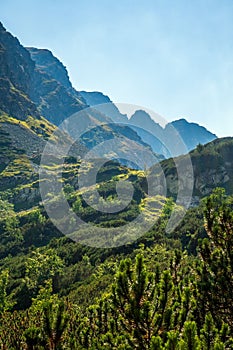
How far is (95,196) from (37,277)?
172ft

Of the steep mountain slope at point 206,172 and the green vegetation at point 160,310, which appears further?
the steep mountain slope at point 206,172

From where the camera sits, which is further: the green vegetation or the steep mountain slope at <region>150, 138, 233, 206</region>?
the steep mountain slope at <region>150, 138, 233, 206</region>

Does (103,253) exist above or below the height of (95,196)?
below

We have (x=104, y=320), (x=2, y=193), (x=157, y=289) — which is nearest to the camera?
(x=157, y=289)

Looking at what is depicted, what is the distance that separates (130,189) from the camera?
332ft

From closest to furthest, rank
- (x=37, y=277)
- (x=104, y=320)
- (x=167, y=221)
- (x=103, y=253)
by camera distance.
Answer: (x=104, y=320)
(x=37, y=277)
(x=103, y=253)
(x=167, y=221)

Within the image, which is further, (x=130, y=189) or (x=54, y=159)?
(x=54, y=159)

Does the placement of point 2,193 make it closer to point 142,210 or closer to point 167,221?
point 142,210

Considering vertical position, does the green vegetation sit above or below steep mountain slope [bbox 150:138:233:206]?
below

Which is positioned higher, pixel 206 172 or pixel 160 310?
pixel 206 172

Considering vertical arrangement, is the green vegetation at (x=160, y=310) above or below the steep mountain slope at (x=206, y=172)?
below

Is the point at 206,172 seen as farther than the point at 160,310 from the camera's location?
Yes

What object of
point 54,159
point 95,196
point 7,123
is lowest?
point 95,196

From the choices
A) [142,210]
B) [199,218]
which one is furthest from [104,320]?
[142,210]
